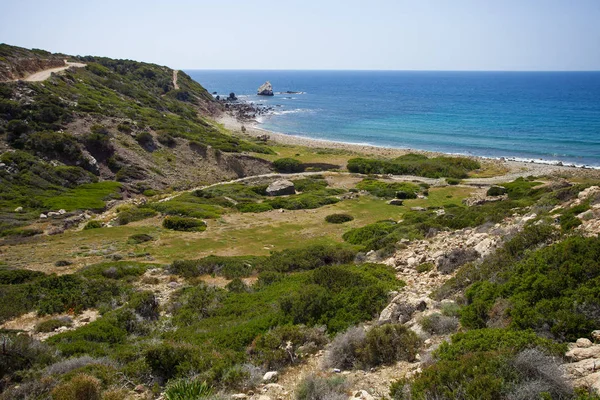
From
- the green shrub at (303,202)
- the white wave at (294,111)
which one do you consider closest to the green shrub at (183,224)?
the green shrub at (303,202)

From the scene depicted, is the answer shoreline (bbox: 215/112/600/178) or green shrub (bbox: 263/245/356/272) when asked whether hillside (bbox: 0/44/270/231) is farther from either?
shoreline (bbox: 215/112/600/178)

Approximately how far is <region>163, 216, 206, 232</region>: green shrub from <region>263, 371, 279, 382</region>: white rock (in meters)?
21.2

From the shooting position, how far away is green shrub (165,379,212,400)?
278 inches

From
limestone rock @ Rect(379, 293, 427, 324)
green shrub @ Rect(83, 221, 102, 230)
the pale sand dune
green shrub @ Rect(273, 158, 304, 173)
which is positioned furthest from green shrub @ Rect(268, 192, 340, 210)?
limestone rock @ Rect(379, 293, 427, 324)

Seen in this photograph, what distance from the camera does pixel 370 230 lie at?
2581 centimetres

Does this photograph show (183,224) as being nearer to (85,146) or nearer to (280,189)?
(280,189)

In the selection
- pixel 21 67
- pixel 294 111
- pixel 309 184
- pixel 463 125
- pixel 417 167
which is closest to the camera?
pixel 309 184

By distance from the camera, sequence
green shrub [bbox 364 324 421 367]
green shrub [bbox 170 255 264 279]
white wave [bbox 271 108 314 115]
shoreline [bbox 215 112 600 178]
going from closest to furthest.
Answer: green shrub [bbox 364 324 421 367] < green shrub [bbox 170 255 264 279] < shoreline [bbox 215 112 600 178] < white wave [bbox 271 108 314 115]

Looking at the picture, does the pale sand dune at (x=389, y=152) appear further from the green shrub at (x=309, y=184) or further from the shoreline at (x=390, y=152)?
the green shrub at (x=309, y=184)

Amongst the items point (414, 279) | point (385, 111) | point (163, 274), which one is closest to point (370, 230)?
point (414, 279)

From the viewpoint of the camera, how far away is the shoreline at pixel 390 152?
53969 millimetres

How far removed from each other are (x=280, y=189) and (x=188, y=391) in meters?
35.8

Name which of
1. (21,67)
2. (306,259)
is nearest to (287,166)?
(306,259)

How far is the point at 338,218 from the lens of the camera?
31.6m
